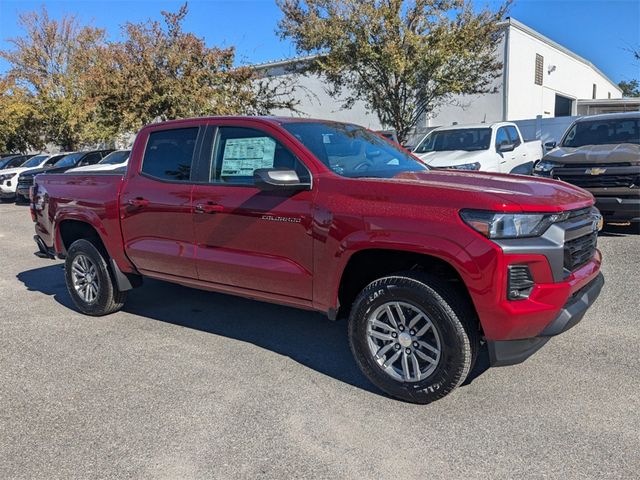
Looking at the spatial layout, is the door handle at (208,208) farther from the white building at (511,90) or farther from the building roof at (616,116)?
the white building at (511,90)

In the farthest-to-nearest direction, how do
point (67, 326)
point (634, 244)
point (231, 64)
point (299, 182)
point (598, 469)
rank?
point (231, 64), point (634, 244), point (67, 326), point (299, 182), point (598, 469)

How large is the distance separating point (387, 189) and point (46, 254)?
443 cm

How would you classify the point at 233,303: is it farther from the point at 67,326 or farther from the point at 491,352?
the point at 491,352

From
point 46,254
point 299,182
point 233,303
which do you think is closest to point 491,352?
point 299,182

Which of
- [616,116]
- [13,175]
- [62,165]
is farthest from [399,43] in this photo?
[13,175]

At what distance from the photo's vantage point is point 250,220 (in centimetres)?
404

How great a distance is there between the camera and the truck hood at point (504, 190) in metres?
3.14

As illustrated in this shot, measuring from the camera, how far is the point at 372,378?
3.60 meters

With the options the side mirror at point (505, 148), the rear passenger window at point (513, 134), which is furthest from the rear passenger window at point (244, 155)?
the rear passenger window at point (513, 134)

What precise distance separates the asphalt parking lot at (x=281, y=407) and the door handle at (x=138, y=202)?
1182mm

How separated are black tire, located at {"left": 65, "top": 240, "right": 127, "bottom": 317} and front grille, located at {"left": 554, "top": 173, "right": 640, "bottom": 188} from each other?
6.69 m

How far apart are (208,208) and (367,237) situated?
150 centimetres

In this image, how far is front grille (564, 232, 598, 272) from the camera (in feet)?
10.8

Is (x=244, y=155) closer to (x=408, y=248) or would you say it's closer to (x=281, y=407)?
(x=408, y=248)
